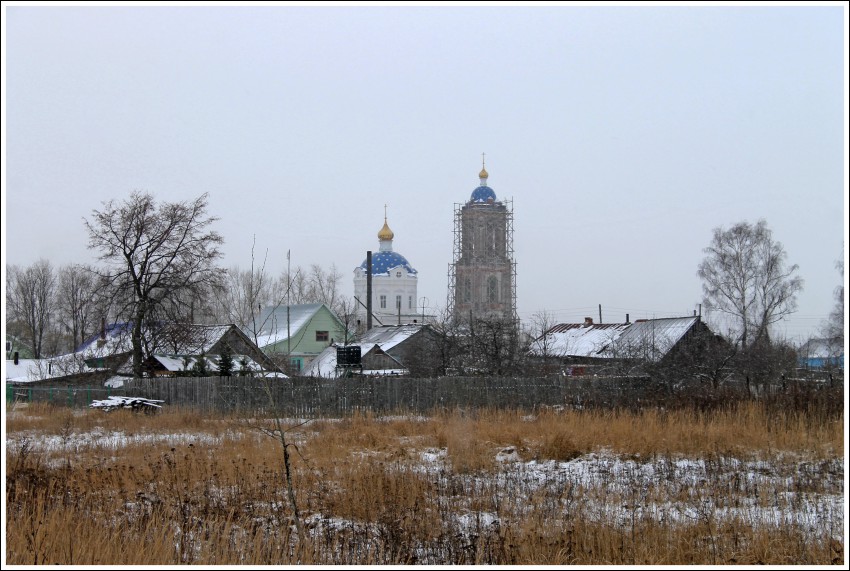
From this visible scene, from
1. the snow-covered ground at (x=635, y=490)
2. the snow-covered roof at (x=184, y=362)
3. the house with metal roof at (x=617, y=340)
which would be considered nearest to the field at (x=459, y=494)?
the snow-covered ground at (x=635, y=490)

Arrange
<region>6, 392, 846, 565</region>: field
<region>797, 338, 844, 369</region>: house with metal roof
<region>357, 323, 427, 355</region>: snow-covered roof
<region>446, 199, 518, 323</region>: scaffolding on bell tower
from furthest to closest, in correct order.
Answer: <region>446, 199, 518, 323</region>: scaffolding on bell tower < <region>357, 323, 427, 355</region>: snow-covered roof < <region>797, 338, 844, 369</region>: house with metal roof < <region>6, 392, 846, 565</region>: field

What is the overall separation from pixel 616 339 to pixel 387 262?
35.2 metres

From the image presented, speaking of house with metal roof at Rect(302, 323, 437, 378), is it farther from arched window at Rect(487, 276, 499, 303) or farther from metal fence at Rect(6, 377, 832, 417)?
arched window at Rect(487, 276, 499, 303)

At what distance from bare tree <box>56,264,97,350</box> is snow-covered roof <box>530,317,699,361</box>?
1555cm

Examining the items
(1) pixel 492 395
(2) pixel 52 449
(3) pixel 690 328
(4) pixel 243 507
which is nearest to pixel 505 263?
(3) pixel 690 328

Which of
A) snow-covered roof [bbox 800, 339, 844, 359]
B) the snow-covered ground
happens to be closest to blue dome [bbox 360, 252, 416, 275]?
snow-covered roof [bbox 800, 339, 844, 359]

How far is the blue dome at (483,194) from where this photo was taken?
69812 millimetres

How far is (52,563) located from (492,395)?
16.7 meters

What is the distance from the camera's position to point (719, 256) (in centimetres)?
3644

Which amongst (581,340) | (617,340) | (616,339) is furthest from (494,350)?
(581,340)

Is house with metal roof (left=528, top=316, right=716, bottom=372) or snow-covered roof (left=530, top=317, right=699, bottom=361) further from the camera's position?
snow-covered roof (left=530, top=317, right=699, bottom=361)

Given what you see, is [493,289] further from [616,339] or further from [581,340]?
[616,339]

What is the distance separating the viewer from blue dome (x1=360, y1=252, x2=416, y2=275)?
69312 mm

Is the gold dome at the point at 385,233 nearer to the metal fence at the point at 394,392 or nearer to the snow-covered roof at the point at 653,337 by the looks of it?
the snow-covered roof at the point at 653,337
